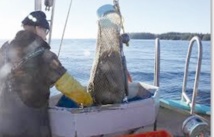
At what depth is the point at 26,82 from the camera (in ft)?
9.97

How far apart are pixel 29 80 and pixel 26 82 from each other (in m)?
0.03

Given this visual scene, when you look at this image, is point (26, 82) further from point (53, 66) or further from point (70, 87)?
point (70, 87)

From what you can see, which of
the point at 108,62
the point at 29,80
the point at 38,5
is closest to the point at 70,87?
the point at 29,80

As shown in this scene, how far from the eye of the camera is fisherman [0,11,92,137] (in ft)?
9.96

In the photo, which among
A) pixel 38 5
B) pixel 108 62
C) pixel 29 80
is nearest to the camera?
pixel 29 80

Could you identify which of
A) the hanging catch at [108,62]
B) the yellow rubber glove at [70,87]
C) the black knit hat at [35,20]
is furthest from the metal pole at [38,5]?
the yellow rubber glove at [70,87]

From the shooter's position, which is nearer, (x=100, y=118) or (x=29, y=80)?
(x=29, y=80)

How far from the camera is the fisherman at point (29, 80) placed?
304cm

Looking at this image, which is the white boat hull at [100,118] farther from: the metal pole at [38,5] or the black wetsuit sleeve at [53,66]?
the metal pole at [38,5]

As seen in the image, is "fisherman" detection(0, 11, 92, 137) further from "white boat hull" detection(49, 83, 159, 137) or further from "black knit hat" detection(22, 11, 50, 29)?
"white boat hull" detection(49, 83, 159, 137)

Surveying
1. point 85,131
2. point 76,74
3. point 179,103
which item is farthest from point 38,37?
point 76,74

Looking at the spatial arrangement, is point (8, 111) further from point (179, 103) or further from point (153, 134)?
point (179, 103)

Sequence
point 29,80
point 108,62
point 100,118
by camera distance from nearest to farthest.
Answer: point 29,80 → point 100,118 → point 108,62

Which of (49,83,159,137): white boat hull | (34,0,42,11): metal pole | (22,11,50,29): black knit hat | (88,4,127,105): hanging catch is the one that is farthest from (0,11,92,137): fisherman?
(34,0,42,11): metal pole
